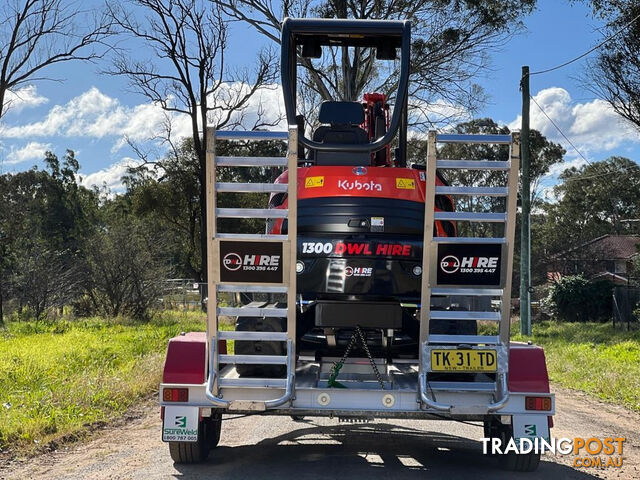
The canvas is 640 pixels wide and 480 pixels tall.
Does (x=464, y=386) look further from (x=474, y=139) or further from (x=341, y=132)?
(x=341, y=132)

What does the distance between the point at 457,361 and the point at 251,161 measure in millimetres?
2194

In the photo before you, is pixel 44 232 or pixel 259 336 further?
pixel 44 232

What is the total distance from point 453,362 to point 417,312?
34.6 inches

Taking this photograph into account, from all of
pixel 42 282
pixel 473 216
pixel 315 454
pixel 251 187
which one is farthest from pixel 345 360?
pixel 42 282

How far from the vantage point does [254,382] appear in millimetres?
6109

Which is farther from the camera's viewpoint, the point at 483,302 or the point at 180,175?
the point at 180,175

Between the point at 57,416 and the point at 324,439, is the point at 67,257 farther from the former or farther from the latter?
the point at 324,439

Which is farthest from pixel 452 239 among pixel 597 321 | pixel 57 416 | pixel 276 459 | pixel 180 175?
pixel 180 175

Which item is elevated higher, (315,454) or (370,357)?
(370,357)

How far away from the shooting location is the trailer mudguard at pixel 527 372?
6215 millimetres

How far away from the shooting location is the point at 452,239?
5.89 metres

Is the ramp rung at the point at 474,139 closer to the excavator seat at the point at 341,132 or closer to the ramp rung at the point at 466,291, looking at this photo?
the ramp rung at the point at 466,291

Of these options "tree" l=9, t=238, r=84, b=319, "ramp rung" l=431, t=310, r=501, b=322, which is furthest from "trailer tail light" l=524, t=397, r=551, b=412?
"tree" l=9, t=238, r=84, b=319

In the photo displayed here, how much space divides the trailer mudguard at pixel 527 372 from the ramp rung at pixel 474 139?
1738 mm
